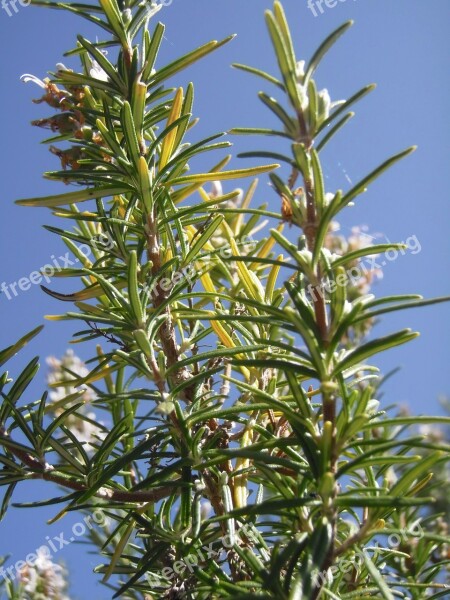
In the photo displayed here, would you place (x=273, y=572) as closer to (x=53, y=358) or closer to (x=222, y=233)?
(x=222, y=233)

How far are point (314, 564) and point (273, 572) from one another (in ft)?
0.20

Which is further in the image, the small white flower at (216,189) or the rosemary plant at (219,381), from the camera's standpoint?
the small white flower at (216,189)

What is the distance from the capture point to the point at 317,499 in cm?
102

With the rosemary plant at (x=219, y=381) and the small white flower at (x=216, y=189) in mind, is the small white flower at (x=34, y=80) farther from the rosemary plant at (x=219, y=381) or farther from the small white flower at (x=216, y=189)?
the small white flower at (x=216, y=189)

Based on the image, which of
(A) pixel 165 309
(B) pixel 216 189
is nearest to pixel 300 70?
(A) pixel 165 309

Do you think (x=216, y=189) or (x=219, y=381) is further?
(x=216, y=189)

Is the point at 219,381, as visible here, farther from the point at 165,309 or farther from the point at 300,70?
the point at 300,70

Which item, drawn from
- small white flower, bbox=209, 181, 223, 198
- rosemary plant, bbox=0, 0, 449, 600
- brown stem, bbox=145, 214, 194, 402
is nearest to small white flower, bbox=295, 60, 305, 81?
rosemary plant, bbox=0, 0, 449, 600

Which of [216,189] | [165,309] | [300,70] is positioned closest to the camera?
[300,70]

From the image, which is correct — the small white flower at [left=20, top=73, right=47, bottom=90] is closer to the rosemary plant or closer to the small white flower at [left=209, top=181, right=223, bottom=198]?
the rosemary plant

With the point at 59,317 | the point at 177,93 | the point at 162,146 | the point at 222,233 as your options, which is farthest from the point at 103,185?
the point at 222,233

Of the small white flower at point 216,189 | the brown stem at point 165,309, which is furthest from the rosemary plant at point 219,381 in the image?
the small white flower at point 216,189

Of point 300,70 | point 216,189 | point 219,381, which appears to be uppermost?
point 216,189

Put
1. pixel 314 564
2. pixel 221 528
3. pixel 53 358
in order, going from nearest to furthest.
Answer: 1. pixel 314 564
2. pixel 221 528
3. pixel 53 358
